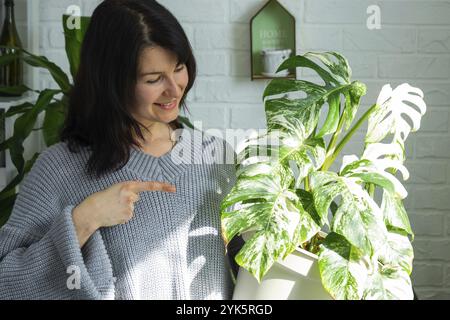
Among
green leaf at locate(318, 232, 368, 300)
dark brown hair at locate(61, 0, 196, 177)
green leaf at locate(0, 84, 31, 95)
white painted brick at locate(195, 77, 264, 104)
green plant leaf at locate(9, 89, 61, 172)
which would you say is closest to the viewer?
green leaf at locate(318, 232, 368, 300)

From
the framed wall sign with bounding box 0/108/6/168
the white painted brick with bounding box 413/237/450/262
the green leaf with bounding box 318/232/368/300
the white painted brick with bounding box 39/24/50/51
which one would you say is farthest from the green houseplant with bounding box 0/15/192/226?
the white painted brick with bounding box 413/237/450/262

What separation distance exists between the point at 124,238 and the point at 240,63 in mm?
1038

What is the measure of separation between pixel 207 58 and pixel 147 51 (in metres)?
0.90

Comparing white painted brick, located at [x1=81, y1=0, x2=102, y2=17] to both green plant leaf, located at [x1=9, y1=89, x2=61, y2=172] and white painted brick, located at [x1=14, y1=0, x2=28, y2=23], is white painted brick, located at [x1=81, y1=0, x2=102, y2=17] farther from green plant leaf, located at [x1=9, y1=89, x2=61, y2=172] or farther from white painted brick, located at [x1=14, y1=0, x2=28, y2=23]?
green plant leaf, located at [x1=9, y1=89, x2=61, y2=172]

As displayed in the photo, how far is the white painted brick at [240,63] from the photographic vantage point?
7.38 ft

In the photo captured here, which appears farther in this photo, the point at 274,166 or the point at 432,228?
the point at 432,228

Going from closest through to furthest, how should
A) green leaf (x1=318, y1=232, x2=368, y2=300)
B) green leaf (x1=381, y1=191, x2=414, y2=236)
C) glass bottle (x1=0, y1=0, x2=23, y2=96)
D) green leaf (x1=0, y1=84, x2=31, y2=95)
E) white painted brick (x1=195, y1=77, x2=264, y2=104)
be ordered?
green leaf (x1=318, y1=232, x2=368, y2=300), green leaf (x1=381, y1=191, x2=414, y2=236), green leaf (x1=0, y1=84, x2=31, y2=95), glass bottle (x1=0, y1=0, x2=23, y2=96), white painted brick (x1=195, y1=77, x2=264, y2=104)

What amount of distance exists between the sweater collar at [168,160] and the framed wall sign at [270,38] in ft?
2.52

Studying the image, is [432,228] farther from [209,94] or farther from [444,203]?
[209,94]

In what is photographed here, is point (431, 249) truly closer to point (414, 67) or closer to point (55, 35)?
point (414, 67)

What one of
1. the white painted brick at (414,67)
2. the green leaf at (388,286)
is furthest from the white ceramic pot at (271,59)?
the green leaf at (388,286)

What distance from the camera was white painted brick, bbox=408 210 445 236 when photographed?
2.31 meters

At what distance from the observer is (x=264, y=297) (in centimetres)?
125
